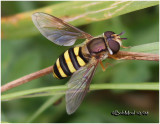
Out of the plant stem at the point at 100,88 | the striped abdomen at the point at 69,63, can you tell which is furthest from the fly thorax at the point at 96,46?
the plant stem at the point at 100,88

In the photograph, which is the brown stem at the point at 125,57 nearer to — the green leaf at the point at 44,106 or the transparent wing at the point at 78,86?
the transparent wing at the point at 78,86

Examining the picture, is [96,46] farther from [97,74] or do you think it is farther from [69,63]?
[97,74]

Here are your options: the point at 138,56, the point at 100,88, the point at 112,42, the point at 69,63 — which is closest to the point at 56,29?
the point at 69,63

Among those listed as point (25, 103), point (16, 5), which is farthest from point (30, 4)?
point (25, 103)

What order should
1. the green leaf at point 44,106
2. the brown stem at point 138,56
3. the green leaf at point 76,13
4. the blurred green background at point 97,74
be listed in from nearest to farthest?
the brown stem at point 138,56, the green leaf at point 76,13, the green leaf at point 44,106, the blurred green background at point 97,74

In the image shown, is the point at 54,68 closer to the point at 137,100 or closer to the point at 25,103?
the point at 25,103

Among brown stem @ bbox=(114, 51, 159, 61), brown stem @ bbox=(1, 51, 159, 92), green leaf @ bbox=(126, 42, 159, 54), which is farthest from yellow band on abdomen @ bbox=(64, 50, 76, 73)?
green leaf @ bbox=(126, 42, 159, 54)
